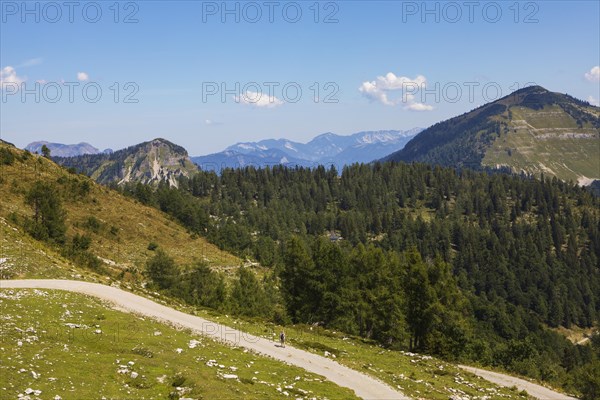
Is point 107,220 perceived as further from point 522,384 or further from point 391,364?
point 522,384

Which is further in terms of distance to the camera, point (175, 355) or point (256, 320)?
point (256, 320)

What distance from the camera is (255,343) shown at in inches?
1526

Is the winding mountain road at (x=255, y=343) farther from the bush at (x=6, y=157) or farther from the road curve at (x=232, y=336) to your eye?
the bush at (x=6, y=157)

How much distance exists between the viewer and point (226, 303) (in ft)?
Result: 213

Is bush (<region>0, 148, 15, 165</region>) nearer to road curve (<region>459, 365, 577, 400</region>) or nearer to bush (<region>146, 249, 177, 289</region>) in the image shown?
bush (<region>146, 249, 177, 289</region>)

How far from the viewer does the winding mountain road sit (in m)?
32.0

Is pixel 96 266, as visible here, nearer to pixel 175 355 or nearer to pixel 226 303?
pixel 226 303

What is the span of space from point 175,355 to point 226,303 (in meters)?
36.2

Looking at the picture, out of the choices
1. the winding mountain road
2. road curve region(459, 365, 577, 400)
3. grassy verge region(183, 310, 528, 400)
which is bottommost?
road curve region(459, 365, 577, 400)

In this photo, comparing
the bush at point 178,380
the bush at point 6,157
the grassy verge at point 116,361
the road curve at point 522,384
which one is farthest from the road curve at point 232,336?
the bush at point 6,157

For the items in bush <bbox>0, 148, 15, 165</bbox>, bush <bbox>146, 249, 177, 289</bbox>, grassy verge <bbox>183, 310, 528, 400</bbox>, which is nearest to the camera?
grassy verge <bbox>183, 310, 528, 400</bbox>

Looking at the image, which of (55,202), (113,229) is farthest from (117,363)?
(113,229)

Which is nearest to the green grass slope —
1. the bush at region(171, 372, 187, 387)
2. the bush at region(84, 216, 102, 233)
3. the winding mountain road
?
the bush at region(84, 216, 102, 233)

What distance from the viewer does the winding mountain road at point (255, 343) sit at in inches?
1260
